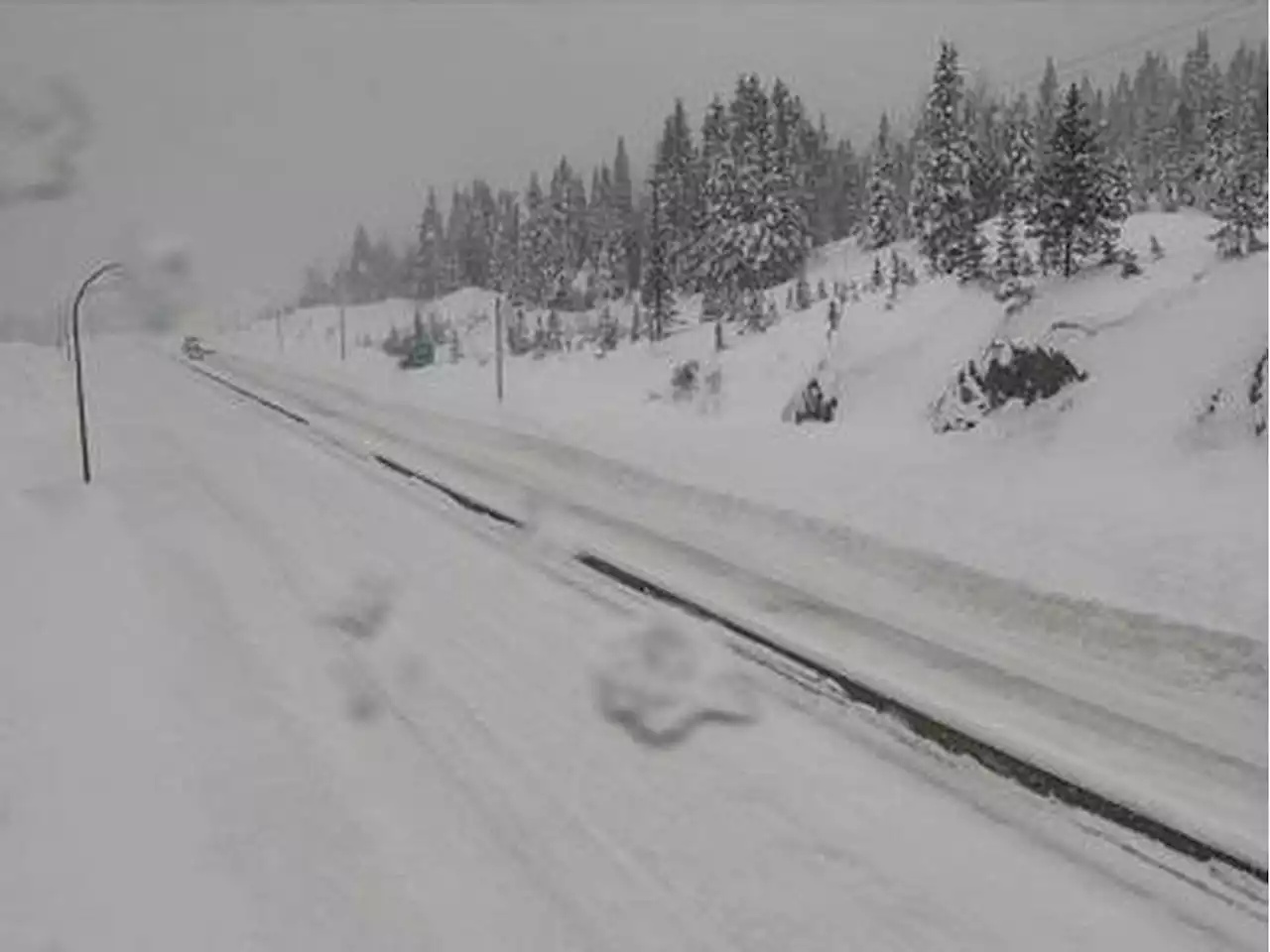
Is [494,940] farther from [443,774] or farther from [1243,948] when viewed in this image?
[1243,948]

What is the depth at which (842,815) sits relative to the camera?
23.5 feet

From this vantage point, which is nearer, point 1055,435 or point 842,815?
point 842,815

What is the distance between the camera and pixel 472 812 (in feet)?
24.2

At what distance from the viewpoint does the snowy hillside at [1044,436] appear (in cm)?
1276

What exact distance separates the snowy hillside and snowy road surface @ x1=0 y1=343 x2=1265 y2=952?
4697mm

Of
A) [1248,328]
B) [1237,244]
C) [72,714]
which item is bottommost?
[72,714]

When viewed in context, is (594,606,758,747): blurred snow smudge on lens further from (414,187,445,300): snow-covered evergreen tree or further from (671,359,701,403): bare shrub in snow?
(414,187,445,300): snow-covered evergreen tree

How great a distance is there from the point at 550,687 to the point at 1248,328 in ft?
45.7

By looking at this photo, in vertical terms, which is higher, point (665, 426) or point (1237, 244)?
point (1237, 244)

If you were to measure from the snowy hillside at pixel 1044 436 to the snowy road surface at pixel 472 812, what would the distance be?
470 cm

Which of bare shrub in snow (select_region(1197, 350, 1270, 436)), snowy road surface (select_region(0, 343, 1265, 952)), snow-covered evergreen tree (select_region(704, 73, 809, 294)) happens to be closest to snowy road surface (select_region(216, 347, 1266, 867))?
snowy road surface (select_region(0, 343, 1265, 952))

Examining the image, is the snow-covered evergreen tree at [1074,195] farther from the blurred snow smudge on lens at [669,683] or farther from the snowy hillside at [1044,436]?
the blurred snow smudge on lens at [669,683]

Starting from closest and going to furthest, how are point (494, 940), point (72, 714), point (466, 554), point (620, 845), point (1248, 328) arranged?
point (494, 940)
point (620, 845)
point (72, 714)
point (466, 554)
point (1248, 328)

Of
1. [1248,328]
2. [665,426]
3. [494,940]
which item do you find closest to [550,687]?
[494,940]
